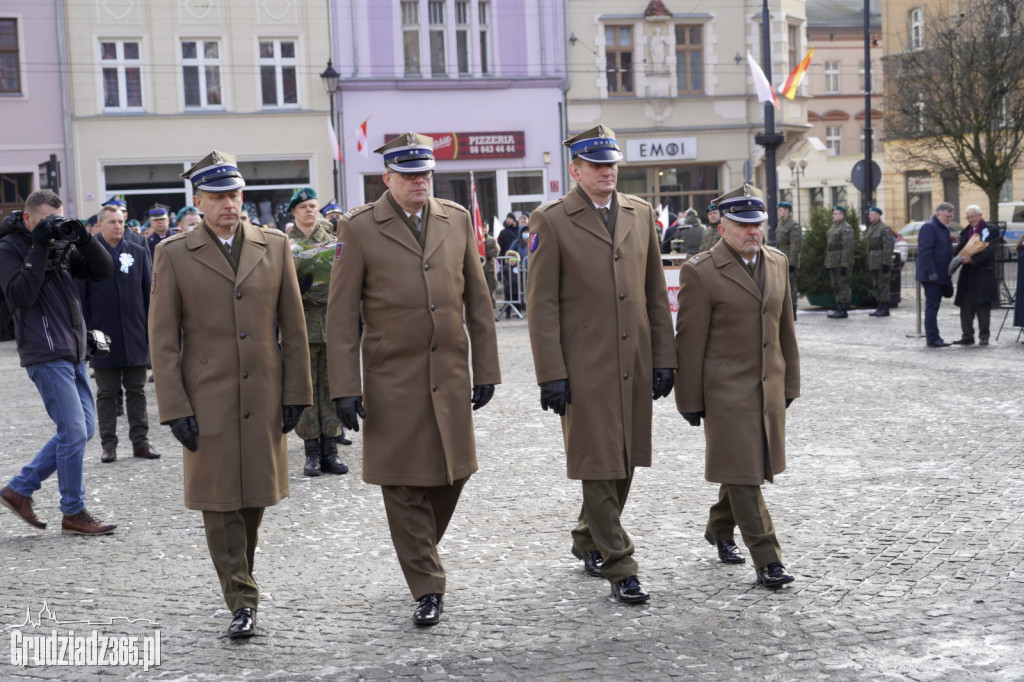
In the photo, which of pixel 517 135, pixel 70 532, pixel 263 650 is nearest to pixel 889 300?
pixel 517 135

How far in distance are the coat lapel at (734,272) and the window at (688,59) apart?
3376cm

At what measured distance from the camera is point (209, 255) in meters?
→ 5.80

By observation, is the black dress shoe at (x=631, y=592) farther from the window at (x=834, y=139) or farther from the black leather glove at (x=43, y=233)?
the window at (x=834, y=139)

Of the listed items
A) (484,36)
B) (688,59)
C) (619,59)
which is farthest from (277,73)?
(688,59)

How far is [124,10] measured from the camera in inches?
1358

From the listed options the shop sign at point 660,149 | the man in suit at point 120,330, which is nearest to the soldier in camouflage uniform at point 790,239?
the man in suit at point 120,330

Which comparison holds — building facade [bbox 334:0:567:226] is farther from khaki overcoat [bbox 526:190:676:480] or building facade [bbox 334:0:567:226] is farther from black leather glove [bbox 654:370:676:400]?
black leather glove [bbox 654:370:676:400]

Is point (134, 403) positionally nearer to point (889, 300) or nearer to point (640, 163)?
point (889, 300)

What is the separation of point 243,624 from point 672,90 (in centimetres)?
3495

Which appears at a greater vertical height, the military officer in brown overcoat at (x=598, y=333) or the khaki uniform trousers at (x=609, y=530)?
the military officer in brown overcoat at (x=598, y=333)

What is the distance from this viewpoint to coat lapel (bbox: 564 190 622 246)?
6.26 meters

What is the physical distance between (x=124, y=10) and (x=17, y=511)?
29123mm

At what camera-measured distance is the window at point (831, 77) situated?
243ft

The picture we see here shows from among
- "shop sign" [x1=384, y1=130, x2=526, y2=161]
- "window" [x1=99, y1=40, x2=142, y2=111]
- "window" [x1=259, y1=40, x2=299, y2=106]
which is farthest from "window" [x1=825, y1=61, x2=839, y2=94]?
"window" [x1=99, y1=40, x2=142, y2=111]
